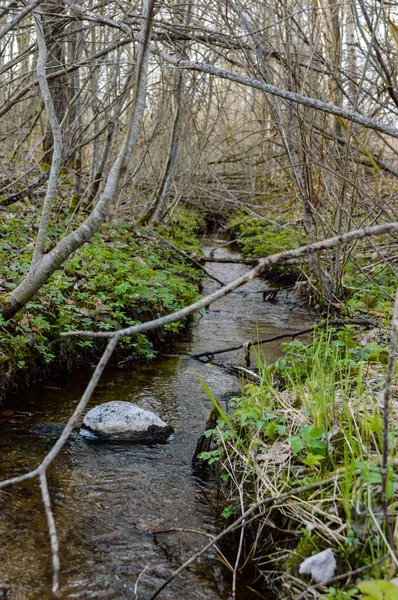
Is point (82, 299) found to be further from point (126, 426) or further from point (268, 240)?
point (268, 240)

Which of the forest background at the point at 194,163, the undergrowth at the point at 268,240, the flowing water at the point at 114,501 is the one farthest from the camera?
the undergrowth at the point at 268,240

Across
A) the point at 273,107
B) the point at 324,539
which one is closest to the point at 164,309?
the point at 273,107

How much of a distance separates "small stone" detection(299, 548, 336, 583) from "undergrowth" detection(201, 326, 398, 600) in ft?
0.12

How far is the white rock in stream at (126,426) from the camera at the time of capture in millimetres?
4043

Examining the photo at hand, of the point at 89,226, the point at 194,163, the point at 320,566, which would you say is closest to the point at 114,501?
the point at 320,566

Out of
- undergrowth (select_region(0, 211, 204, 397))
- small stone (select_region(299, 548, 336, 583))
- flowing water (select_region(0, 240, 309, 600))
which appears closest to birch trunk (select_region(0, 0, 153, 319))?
undergrowth (select_region(0, 211, 204, 397))

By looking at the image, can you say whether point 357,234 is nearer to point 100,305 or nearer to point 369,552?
point 369,552

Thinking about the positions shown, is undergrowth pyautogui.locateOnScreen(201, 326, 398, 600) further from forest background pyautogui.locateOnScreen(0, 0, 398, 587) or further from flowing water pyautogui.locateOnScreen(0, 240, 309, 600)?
flowing water pyautogui.locateOnScreen(0, 240, 309, 600)

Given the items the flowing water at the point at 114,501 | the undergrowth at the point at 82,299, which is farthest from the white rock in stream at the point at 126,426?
the undergrowth at the point at 82,299

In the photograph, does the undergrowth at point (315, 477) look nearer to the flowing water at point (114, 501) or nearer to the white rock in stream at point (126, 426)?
the flowing water at point (114, 501)

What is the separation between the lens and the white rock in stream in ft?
13.3

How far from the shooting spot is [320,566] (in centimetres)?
210

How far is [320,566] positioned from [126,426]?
223 cm

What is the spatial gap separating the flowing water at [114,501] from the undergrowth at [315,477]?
30cm
